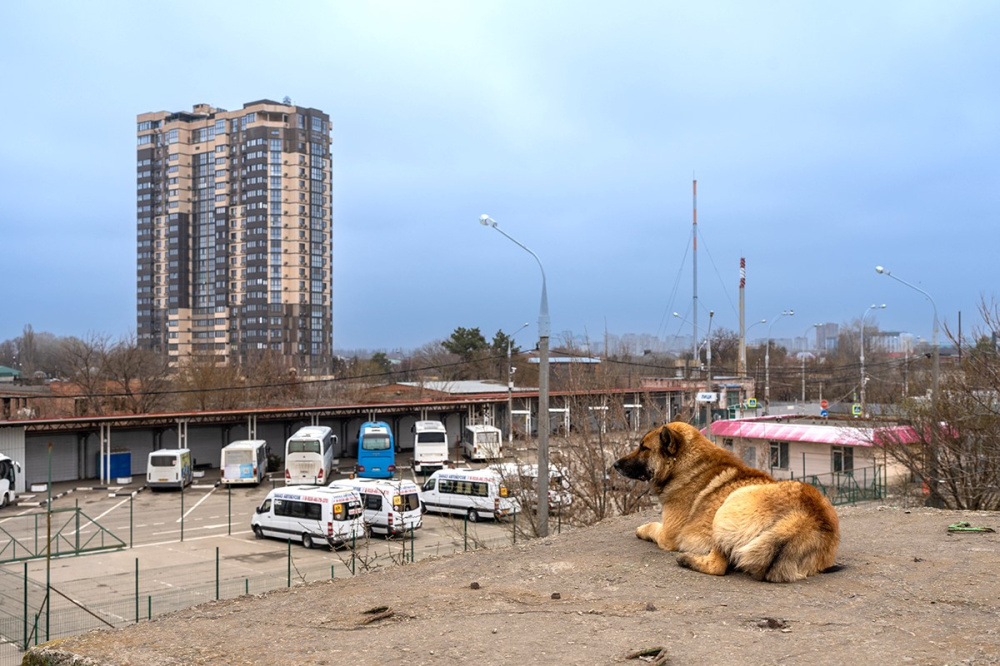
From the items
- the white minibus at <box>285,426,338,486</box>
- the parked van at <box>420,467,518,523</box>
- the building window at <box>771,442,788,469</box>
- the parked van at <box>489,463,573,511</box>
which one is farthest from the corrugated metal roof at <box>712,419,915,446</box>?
the white minibus at <box>285,426,338,486</box>

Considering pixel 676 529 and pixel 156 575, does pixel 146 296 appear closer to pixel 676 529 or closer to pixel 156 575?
pixel 156 575

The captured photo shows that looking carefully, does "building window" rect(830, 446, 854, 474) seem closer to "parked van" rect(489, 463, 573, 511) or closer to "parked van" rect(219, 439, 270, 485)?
"parked van" rect(489, 463, 573, 511)

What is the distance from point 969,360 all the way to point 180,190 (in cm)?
9951

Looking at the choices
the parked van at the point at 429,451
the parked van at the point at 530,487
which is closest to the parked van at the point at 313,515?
the parked van at the point at 530,487

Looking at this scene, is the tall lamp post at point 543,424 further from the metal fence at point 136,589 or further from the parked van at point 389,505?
the parked van at point 389,505

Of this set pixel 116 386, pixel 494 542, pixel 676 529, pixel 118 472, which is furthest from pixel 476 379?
pixel 676 529

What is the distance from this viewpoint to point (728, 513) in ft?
19.4

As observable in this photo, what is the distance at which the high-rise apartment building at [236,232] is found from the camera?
95.0 m

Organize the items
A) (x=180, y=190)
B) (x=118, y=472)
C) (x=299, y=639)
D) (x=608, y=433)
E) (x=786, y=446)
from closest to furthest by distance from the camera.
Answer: (x=299, y=639) → (x=608, y=433) → (x=786, y=446) → (x=118, y=472) → (x=180, y=190)

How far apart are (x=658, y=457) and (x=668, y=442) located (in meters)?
0.16

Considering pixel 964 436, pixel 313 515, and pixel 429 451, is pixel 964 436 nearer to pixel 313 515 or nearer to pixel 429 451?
pixel 313 515

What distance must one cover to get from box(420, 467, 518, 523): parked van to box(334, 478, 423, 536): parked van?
249 centimetres

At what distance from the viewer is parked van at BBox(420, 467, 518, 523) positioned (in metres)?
27.4

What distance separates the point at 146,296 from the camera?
106 meters
